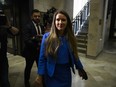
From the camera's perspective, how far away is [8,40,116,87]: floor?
11.9ft

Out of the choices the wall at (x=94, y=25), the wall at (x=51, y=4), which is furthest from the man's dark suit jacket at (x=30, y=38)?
the wall at (x=51, y=4)

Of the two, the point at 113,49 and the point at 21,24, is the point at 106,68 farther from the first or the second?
the point at 21,24

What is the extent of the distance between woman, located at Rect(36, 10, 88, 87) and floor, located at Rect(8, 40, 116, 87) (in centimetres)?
170

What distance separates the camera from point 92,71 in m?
4.33

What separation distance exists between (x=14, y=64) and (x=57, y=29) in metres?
3.23

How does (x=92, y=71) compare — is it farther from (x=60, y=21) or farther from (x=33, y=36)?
(x=60, y=21)

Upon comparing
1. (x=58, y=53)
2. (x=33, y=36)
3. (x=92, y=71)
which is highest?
(x=33, y=36)

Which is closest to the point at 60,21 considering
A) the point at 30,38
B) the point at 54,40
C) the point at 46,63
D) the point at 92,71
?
Answer: the point at 54,40

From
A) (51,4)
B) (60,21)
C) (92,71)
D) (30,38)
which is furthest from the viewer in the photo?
(51,4)

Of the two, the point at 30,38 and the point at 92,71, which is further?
the point at 92,71

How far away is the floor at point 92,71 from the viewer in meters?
3.63

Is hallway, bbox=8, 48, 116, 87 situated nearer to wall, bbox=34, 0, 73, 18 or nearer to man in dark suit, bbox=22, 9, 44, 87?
man in dark suit, bbox=22, 9, 44, 87

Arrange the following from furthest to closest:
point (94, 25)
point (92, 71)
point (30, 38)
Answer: point (94, 25)
point (92, 71)
point (30, 38)

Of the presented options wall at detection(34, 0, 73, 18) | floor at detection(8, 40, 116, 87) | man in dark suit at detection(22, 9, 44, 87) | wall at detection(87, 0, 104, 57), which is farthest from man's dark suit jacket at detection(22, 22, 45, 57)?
wall at detection(34, 0, 73, 18)
